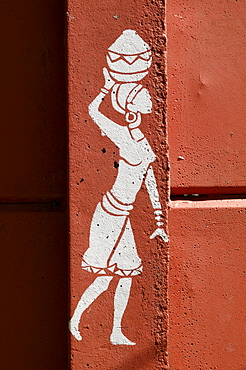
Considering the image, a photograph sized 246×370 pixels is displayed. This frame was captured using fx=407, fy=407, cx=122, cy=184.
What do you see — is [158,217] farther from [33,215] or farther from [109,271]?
[33,215]

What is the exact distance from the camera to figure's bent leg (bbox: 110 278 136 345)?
1.64 meters

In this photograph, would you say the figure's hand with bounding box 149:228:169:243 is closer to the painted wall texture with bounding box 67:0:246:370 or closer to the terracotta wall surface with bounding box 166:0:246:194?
the painted wall texture with bounding box 67:0:246:370

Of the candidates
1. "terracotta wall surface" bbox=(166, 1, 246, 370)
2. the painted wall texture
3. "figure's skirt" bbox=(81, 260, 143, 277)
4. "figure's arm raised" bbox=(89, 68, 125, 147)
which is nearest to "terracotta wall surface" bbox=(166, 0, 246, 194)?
"terracotta wall surface" bbox=(166, 1, 246, 370)

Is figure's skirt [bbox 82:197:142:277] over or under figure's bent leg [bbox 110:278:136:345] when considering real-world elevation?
over

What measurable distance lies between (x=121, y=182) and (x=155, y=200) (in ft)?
0.52

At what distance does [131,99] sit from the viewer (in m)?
1.65

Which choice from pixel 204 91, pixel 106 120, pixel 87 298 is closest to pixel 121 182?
pixel 106 120

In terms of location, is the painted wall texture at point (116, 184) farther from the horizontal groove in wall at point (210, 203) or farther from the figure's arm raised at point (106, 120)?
the horizontal groove in wall at point (210, 203)

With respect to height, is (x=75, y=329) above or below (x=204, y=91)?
below

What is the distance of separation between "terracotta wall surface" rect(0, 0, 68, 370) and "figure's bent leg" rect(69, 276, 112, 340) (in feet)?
0.60

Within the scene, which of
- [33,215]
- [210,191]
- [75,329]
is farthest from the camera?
[210,191]

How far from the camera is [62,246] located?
5.91ft

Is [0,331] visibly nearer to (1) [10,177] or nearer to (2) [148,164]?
(1) [10,177]

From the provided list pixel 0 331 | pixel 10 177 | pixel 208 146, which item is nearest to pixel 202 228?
pixel 208 146
